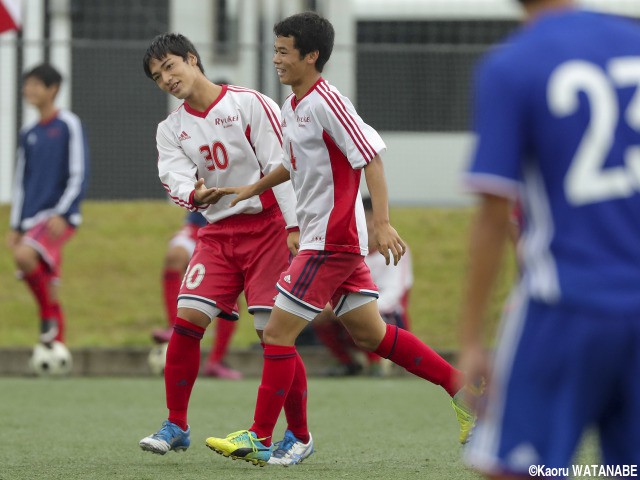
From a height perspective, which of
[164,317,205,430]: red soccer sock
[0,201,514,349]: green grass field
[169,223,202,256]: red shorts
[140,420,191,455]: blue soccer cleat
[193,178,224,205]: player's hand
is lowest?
[0,201,514,349]: green grass field

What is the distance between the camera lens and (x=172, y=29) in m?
16.6

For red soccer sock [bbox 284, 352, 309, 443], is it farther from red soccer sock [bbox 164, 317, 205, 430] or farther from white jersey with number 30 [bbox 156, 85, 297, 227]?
white jersey with number 30 [bbox 156, 85, 297, 227]

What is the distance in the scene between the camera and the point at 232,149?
20.1 ft

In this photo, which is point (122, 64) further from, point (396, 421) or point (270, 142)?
point (270, 142)

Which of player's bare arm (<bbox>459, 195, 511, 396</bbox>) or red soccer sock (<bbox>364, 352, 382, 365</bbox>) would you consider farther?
red soccer sock (<bbox>364, 352, 382, 365</bbox>)

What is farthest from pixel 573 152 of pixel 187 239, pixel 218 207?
pixel 187 239

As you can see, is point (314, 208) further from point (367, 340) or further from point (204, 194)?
point (367, 340)

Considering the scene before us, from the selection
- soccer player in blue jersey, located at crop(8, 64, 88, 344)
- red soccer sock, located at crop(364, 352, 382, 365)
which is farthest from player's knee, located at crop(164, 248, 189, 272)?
red soccer sock, located at crop(364, 352, 382, 365)

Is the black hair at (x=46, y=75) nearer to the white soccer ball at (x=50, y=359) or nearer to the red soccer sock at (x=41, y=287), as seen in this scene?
the red soccer sock at (x=41, y=287)

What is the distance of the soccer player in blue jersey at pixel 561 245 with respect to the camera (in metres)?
2.75

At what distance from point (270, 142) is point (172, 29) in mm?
10817

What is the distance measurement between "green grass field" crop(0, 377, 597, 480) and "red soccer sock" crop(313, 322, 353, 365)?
0.44 m

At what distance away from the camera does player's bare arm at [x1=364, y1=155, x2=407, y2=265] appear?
17.7ft

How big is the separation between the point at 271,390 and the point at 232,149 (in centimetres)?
114
